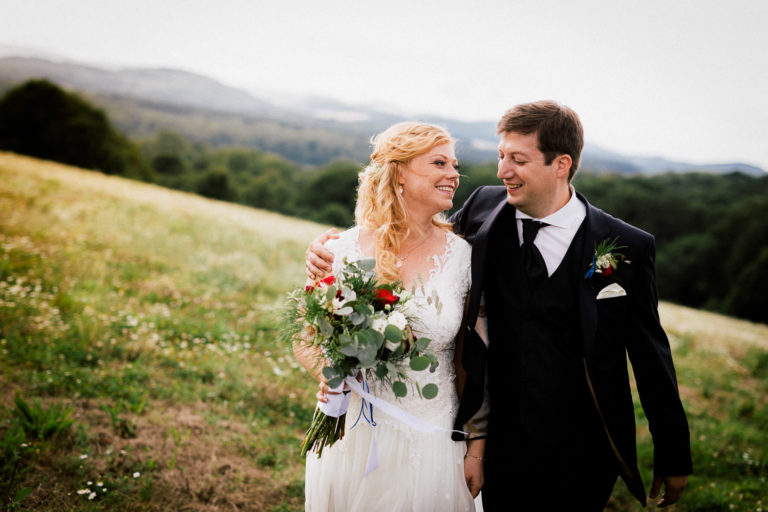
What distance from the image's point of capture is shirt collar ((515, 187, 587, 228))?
294cm

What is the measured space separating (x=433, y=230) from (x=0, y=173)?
1510 centimetres

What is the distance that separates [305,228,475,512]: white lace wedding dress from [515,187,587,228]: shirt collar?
75 centimetres

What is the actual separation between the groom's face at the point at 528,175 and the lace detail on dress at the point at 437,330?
63 centimetres

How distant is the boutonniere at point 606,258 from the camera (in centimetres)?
272

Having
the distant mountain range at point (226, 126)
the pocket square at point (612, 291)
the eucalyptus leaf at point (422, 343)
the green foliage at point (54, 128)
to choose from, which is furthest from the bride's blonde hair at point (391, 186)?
the distant mountain range at point (226, 126)

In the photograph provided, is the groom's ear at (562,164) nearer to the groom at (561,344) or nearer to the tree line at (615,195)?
the groom at (561,344)

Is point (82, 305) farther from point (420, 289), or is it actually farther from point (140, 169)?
point (140, 169)

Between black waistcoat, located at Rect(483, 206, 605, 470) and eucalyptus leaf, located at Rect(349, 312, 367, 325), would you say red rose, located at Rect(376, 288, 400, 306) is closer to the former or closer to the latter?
eucalyptus leaf, located at Rect(349, 312, 367, 325)

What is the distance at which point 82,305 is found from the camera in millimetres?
6691

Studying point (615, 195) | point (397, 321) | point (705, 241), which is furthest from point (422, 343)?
point (615, 195)

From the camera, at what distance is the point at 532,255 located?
114 inches

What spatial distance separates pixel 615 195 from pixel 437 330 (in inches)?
2273

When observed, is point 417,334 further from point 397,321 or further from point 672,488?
point 672,488

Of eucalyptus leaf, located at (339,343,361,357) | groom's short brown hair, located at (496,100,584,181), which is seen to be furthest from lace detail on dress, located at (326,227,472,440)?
groom's short brown hair, located at (496,100,584,181)
